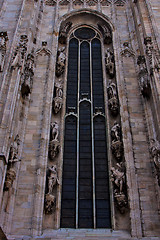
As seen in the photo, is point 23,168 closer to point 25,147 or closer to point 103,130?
point 25,147

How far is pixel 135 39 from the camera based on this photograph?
1639cm

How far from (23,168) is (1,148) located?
5.70ft

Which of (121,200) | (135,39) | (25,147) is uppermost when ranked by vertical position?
(135,39)

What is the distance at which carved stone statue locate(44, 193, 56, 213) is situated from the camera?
35.0 ft

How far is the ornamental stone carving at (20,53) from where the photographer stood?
41.6ft

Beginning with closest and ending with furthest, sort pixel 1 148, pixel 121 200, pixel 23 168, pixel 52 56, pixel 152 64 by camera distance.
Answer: pixel 1 148
pixel 121 200
pixel 23 168
pixel 152 64
pixel 52 56

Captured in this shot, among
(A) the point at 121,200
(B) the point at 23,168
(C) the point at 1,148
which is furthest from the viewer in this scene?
(B) the point at 23,168

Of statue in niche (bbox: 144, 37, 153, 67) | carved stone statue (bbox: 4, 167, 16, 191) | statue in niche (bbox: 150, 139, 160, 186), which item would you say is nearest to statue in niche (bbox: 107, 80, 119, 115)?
statue in niche (bbox: 144, 37, 153, 67)

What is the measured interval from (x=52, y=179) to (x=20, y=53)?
16.9 ft

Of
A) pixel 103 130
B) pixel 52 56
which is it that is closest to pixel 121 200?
pixel 103 130

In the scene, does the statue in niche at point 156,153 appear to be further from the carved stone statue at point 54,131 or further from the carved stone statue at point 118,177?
the carved stone statue at point 54,131

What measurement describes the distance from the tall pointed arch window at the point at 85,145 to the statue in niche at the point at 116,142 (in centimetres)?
41

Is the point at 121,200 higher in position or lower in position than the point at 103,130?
lower

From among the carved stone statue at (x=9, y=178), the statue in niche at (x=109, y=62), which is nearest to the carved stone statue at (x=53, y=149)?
the carved stone statue at (x=9, y=178)
